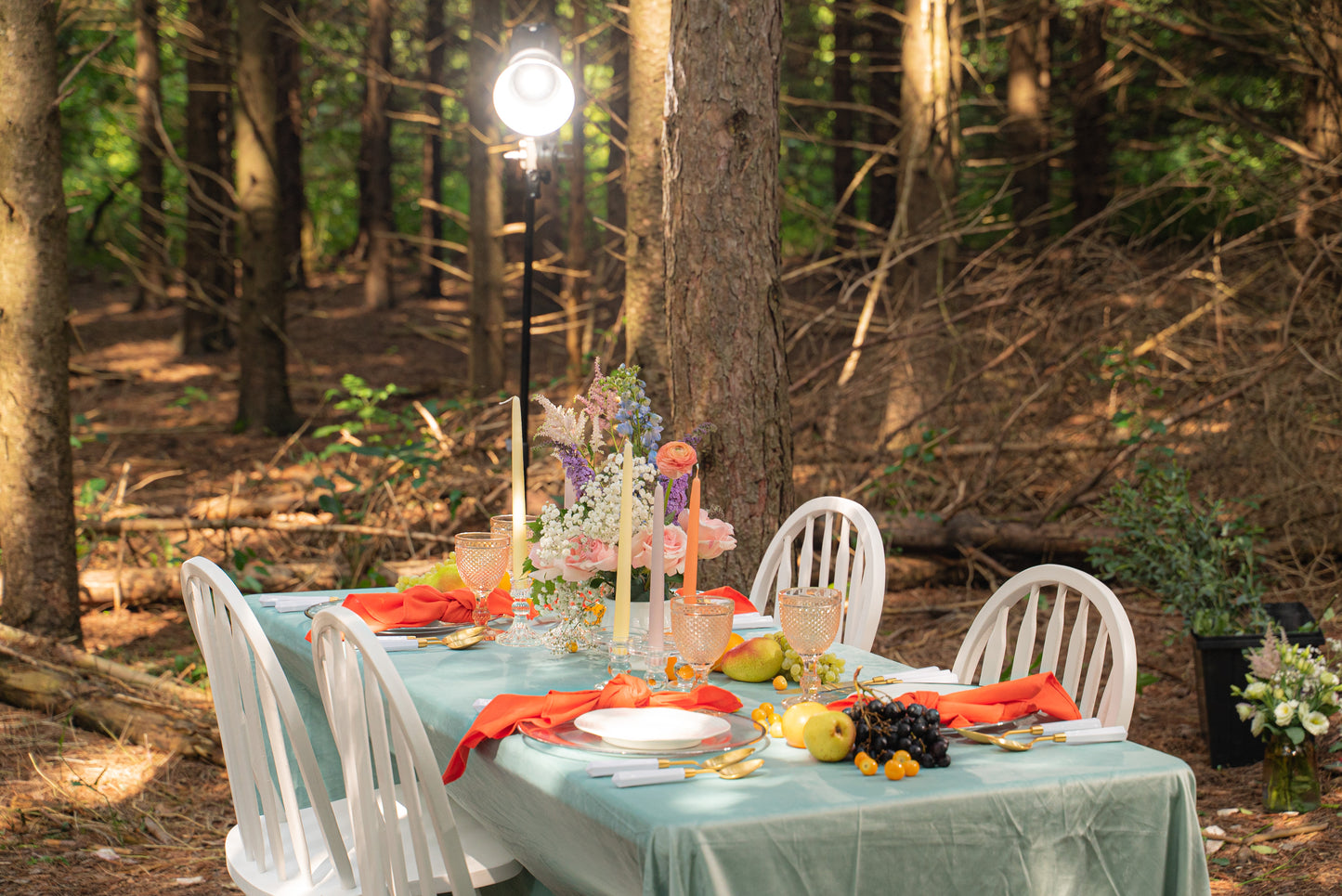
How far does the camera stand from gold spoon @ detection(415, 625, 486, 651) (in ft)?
8.22

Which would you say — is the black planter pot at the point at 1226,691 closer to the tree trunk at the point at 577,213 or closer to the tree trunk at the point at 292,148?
the tree trunk at the point at 577,213

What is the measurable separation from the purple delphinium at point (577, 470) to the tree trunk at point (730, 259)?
156 centimetres

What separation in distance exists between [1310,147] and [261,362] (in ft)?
23.1

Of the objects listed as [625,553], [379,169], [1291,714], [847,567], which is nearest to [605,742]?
[625,553]

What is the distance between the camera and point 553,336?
14609 millimetres

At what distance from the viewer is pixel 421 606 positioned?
269cm

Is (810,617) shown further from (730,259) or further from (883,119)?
(883,119)

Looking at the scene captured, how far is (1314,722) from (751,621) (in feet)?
5.75

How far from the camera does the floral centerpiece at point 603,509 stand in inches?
90.4

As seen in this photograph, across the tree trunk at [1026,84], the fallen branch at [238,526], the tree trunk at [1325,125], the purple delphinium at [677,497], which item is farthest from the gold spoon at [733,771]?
the tree trunk at [1026,84]

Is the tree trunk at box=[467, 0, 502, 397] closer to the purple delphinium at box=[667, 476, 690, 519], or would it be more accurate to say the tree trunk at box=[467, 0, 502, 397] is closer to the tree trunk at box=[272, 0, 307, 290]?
the tree trunk at box=[272, 0, 307, 290]

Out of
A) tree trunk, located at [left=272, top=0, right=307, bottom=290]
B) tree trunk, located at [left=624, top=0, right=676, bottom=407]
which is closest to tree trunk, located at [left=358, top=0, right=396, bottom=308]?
tree trunk, located at [left=272, top=0, right=307, bottom=290]

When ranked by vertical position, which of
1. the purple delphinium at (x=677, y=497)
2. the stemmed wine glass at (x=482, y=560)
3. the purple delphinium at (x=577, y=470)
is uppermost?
the purple delphinium at (x=577, y=470)

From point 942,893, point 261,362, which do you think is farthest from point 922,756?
point 261,362
